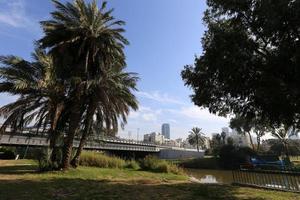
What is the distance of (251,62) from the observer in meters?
10.4

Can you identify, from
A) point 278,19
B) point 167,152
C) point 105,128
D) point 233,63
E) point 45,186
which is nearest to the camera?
point 278,19

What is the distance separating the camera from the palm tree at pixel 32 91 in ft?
59.8

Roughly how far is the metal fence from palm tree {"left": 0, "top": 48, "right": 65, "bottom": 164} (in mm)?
12435

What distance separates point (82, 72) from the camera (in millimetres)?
17688

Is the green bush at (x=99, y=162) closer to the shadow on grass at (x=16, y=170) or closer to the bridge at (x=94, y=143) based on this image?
the bridge at (x=94, y=143)

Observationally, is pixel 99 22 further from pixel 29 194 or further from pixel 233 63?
pixel 29 194

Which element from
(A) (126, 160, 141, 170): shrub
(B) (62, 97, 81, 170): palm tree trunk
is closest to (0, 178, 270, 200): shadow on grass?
(B) (62, 97, 81, 170): palm tree trunk

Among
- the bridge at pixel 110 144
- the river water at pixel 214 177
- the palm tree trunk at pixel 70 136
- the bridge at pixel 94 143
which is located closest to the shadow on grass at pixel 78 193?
the palm tree trunk at pixel 70 136

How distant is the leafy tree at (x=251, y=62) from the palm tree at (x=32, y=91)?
33.6ft

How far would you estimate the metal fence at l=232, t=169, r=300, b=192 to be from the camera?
1255 cm

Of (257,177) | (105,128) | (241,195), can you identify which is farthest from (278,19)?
(105,128)

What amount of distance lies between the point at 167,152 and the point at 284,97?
80761 mm

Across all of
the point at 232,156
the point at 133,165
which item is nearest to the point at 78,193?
the point at 133,165

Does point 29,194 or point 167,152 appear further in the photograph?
point 167,152
